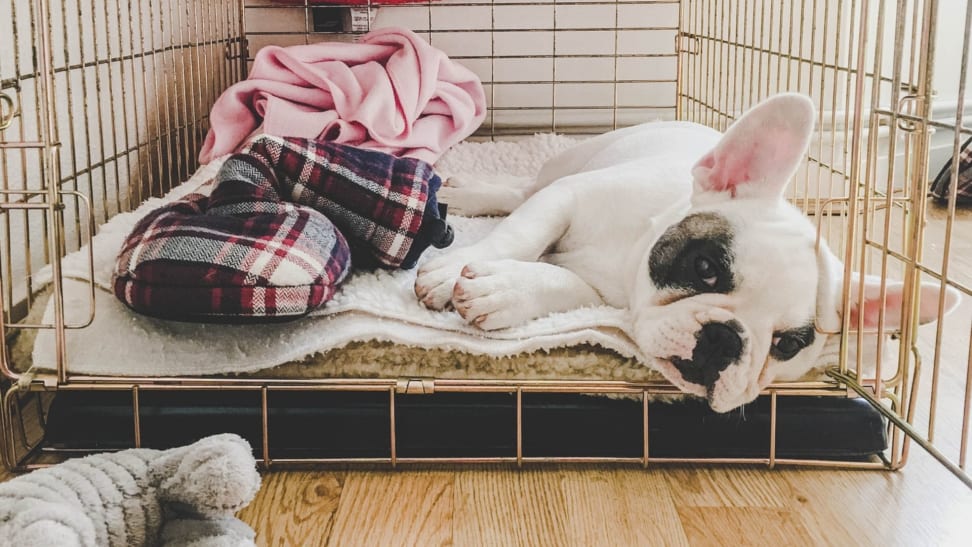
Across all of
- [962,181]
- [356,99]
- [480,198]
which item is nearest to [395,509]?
[480,198]

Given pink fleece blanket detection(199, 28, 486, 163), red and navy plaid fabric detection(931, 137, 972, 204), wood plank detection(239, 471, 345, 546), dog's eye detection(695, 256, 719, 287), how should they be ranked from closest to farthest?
1. wood plank detection(239, 471, 345, 546)
2. dog's eye detection(695, 256, 719, 287)
3. pink fleece blanket detection(199, 28, 486, 163)
4. red and navy plaid fabric detection(931, 137, 972, 204)

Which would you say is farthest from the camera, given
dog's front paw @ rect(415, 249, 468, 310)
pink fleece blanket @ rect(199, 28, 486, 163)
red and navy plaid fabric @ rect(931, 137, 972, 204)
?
red and navy plaid fabric @ rect(931, 137, 972, 204)

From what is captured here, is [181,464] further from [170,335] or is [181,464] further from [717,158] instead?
[717,158]

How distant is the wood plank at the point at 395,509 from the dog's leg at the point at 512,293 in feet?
0.64

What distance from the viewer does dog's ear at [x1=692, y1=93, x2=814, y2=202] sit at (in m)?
1.07

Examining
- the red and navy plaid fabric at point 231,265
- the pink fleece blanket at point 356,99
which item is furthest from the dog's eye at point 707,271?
the pink fleece blanket at point 356,99

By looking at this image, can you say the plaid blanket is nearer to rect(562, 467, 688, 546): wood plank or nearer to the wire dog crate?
the wire dog crate

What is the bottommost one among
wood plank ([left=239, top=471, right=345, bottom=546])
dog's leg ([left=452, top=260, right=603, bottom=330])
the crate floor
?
wood plank ([left=239, top=471, right=345, bottom=546])

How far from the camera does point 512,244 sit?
135 centimetres

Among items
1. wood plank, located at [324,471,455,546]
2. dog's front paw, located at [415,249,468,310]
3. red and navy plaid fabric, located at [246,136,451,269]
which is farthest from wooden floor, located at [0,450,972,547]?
red and navy plaid fabric, located at [246,136,451,269]

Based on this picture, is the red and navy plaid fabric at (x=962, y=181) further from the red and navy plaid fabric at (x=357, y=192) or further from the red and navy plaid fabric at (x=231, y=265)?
the red and navy plaid fabric at (x=231, y=265)

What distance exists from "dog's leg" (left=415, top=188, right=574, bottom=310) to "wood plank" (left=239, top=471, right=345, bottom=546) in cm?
25

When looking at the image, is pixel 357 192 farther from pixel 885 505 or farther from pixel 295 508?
pixel 885 505

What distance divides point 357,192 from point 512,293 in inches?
10.8
